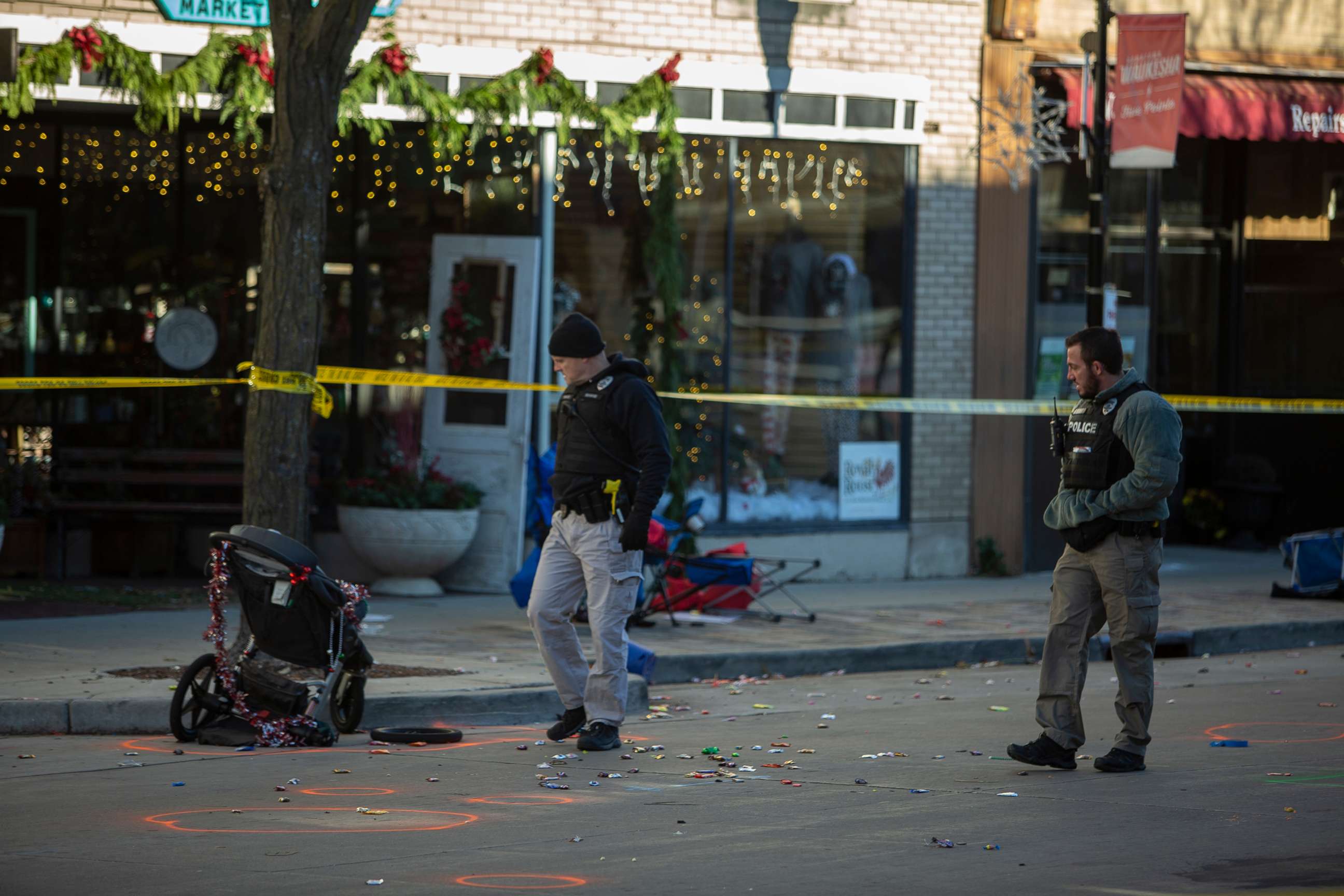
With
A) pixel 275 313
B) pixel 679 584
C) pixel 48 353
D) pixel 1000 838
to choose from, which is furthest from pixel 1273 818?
pixel 48 353

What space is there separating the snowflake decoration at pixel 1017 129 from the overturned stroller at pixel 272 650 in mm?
8839

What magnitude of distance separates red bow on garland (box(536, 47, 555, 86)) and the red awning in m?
4.68

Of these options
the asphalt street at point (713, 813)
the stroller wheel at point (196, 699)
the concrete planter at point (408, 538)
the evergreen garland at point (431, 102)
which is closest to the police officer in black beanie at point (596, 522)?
the asphalt street at point (713, 813)

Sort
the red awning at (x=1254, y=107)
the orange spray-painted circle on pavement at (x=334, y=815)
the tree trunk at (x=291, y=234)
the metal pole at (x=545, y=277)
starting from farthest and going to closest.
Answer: the red awning at (x=1254, y=107) → the metal pole at (x=545, y=277) → the tree trunk at (x=291, y=234) → the orange spray-painted circle on pavement at (x=334, y=815)

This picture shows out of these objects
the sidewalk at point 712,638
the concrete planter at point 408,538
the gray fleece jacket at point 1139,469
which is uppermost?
the gray fleece jacket at point 1139,469

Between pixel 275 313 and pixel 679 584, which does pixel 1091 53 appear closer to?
pixel 679 584

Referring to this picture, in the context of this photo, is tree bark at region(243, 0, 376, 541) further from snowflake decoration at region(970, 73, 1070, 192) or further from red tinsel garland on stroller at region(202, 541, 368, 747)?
snowflake decoration at region(970, 73, 1070, 192)

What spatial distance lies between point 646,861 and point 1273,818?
93.2 inches

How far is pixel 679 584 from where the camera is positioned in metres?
13.0

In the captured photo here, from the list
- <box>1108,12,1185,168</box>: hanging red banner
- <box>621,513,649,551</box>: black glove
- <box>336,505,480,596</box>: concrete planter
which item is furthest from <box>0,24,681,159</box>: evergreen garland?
<box>621,513,649,551</box>: black glove

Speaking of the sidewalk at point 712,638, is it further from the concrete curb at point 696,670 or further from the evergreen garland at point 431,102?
the evergreen garland at point 431,102

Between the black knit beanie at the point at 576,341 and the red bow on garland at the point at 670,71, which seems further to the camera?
the red bow on garland at the point at 670,71

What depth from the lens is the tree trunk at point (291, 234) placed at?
979cm

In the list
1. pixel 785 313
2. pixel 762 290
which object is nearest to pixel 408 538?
pixel 762 290
